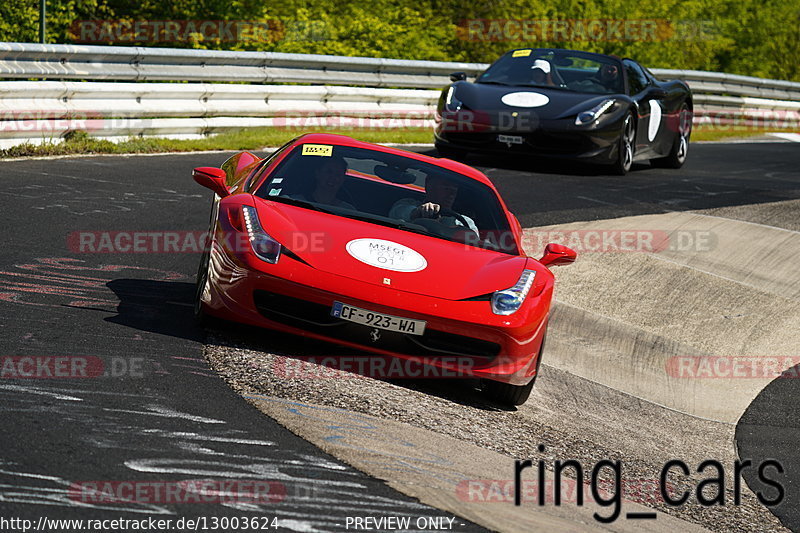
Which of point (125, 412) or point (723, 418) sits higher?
point (125, 412)

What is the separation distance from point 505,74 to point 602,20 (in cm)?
2415

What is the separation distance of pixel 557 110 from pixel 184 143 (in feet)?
14.2

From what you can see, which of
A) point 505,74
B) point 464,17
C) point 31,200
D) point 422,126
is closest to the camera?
point 31,200

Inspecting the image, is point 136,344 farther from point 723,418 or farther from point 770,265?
point 770,265

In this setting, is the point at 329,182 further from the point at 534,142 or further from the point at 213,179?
the point at 534,142

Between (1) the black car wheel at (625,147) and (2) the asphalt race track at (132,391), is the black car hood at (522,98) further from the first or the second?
(2) the asphalt race track at (132,391)

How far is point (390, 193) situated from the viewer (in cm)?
705

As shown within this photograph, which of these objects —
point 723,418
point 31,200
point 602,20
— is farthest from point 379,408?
point 602,20

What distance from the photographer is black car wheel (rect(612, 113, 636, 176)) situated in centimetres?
1363

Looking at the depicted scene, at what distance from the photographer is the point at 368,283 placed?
5.71 metres

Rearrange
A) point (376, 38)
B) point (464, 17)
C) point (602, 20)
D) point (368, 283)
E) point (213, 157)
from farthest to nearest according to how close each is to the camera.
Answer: point (602, 20), point (464, 17), point (376, 38), point (213, 157), point (368, 283)

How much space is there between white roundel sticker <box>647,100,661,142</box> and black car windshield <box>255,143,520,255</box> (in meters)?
8.03

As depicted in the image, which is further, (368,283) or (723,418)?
(723,418)

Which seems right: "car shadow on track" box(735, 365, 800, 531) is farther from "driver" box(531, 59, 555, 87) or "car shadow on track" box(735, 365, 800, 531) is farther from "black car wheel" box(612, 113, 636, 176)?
"driver" box(531, 59, 555, 87)
